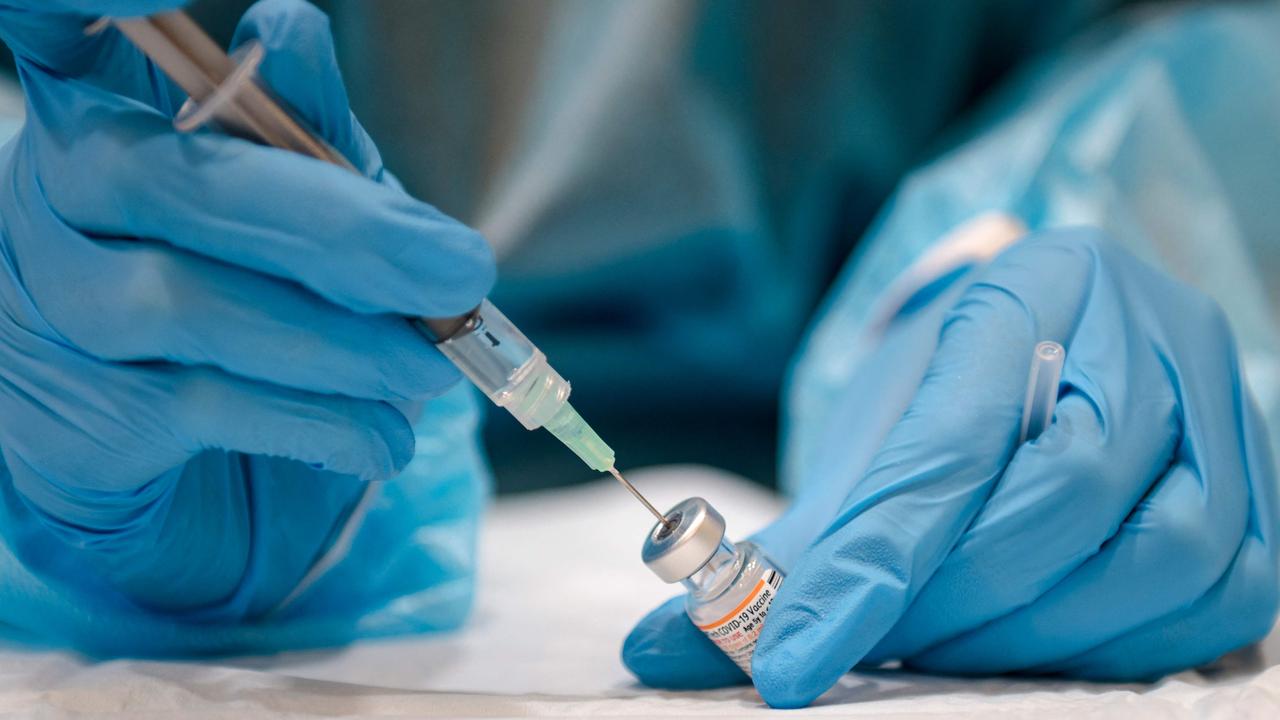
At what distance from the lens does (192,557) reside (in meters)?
0.81

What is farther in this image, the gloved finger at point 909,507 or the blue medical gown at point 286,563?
the blue medical gown at point 286,563

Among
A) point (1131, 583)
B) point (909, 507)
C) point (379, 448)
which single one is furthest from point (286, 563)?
point (1131, 583)

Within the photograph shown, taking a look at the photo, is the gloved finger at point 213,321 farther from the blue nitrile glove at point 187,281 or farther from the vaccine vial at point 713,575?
the vaccine vial at point 713,575

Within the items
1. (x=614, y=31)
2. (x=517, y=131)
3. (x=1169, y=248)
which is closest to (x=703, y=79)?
(x=614, y=31)

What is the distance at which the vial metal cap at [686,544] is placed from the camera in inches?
26.3

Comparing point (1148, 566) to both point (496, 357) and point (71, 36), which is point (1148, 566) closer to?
point (496, 357)

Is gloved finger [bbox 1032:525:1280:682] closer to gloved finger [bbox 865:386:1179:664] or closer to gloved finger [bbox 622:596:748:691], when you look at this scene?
gloved finger [bbox 865:386:1179:664]

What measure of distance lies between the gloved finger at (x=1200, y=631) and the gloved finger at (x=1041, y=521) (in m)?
0.07

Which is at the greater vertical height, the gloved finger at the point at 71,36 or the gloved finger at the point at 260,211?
the gloved finger at the point at 71,36

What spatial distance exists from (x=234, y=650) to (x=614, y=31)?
90cm

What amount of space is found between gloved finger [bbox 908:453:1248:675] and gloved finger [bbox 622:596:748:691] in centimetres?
17

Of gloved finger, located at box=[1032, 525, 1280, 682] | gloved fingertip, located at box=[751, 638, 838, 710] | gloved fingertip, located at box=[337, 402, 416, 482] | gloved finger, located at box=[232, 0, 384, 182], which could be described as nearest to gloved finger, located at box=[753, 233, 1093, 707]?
gloved fingertip, located at box=[751, 638, 838, 710]

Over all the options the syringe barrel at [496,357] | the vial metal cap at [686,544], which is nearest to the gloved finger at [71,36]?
the syringe barrel at [496,357]

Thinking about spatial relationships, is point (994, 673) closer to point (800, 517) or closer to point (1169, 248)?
point (800, 517)
